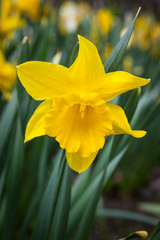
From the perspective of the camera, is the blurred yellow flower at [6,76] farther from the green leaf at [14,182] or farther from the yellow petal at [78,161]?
the yellow petal at [78,161]

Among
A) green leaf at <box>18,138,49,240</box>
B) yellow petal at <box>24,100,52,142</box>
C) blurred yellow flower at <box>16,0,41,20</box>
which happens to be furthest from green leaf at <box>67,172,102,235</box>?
blurred yellow flower at <box>16,0,41,20</box>

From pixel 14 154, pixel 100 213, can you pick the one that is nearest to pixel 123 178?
pixel 100 213

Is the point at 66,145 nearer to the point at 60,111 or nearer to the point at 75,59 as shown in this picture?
the point at 60,111

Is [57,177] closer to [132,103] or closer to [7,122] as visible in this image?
[132,103]

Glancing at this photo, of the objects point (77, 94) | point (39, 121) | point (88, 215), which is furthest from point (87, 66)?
point (88, 215)

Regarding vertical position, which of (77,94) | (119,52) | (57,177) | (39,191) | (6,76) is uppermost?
(119,52)

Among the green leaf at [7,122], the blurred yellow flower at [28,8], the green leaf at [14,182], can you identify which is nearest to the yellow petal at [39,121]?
the green leaf at [14,182]

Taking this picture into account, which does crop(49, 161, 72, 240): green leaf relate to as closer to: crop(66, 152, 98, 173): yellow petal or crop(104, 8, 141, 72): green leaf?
crop(66, 152, 98, 173): yellow petal

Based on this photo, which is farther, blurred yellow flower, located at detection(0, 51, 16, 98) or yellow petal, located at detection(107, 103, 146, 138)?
blurred yellow flower, located at detection(0, 51, 16, 98)
